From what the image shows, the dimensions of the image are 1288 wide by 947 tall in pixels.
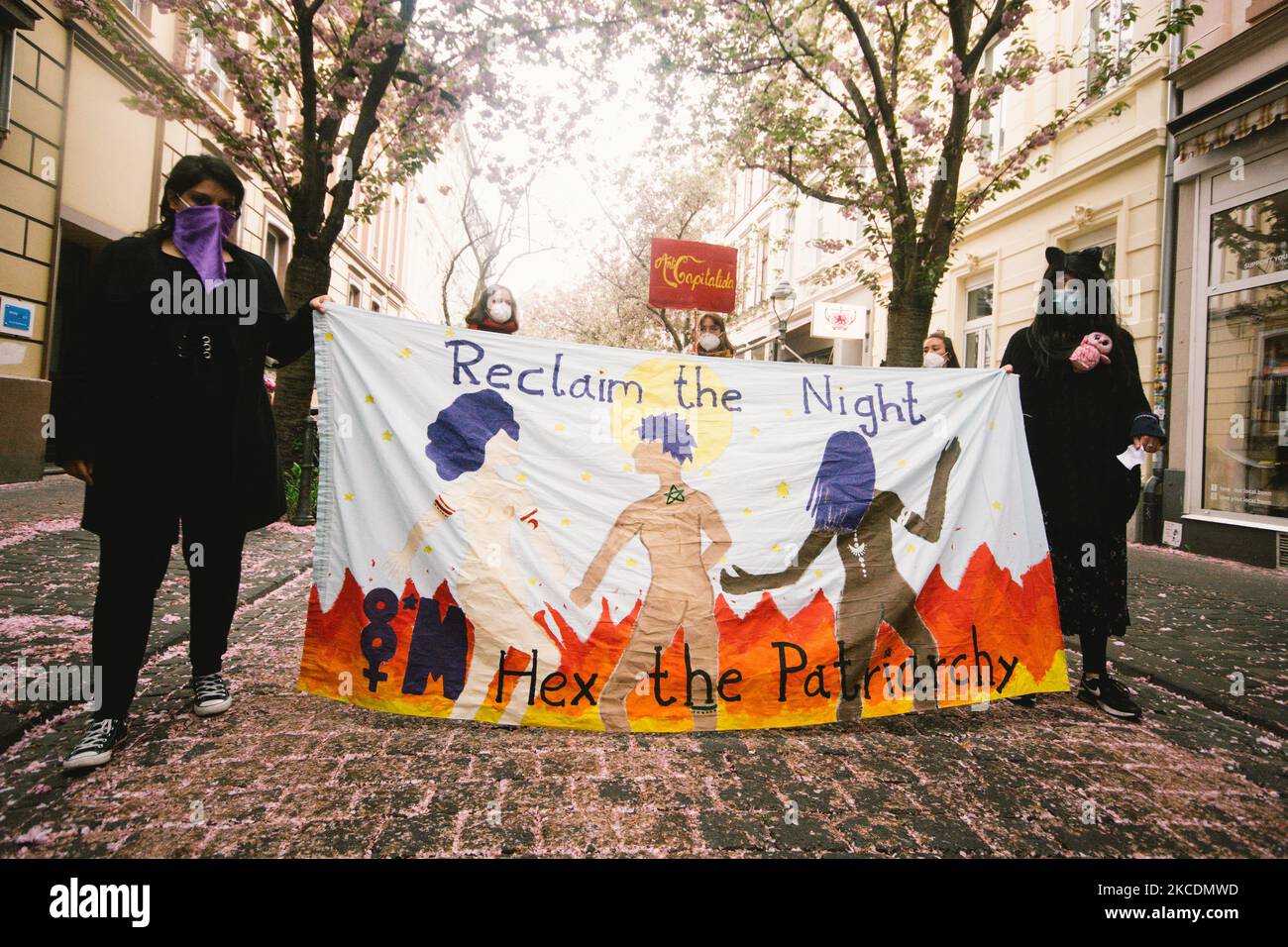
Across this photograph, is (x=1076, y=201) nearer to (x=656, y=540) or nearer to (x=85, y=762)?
(x=656, y=540)

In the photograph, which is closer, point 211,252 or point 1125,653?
point 211,252

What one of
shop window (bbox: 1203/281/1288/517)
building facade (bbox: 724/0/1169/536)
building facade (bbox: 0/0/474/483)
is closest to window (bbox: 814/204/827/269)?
building facade (bbox: 724/0/1169/536)

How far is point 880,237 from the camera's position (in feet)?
25.8

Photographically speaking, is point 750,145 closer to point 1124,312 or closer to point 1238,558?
point 1124,312

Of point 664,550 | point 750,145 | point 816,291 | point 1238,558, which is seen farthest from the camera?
point 816,291

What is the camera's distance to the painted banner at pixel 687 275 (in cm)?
953

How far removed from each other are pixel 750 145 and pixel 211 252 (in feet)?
27.6

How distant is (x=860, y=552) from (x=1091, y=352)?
146 cm

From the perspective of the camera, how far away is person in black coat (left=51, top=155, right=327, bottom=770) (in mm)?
2311

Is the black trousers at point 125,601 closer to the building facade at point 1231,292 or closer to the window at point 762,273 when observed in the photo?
the building facade at point 1231,292

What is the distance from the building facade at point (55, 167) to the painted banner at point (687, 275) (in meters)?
4.89

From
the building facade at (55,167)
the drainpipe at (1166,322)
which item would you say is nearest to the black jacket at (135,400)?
the building facade at (55,167)

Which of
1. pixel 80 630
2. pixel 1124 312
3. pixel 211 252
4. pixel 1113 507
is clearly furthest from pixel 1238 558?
pixel 80 630

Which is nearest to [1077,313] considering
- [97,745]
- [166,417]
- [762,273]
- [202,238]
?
[202,238]
